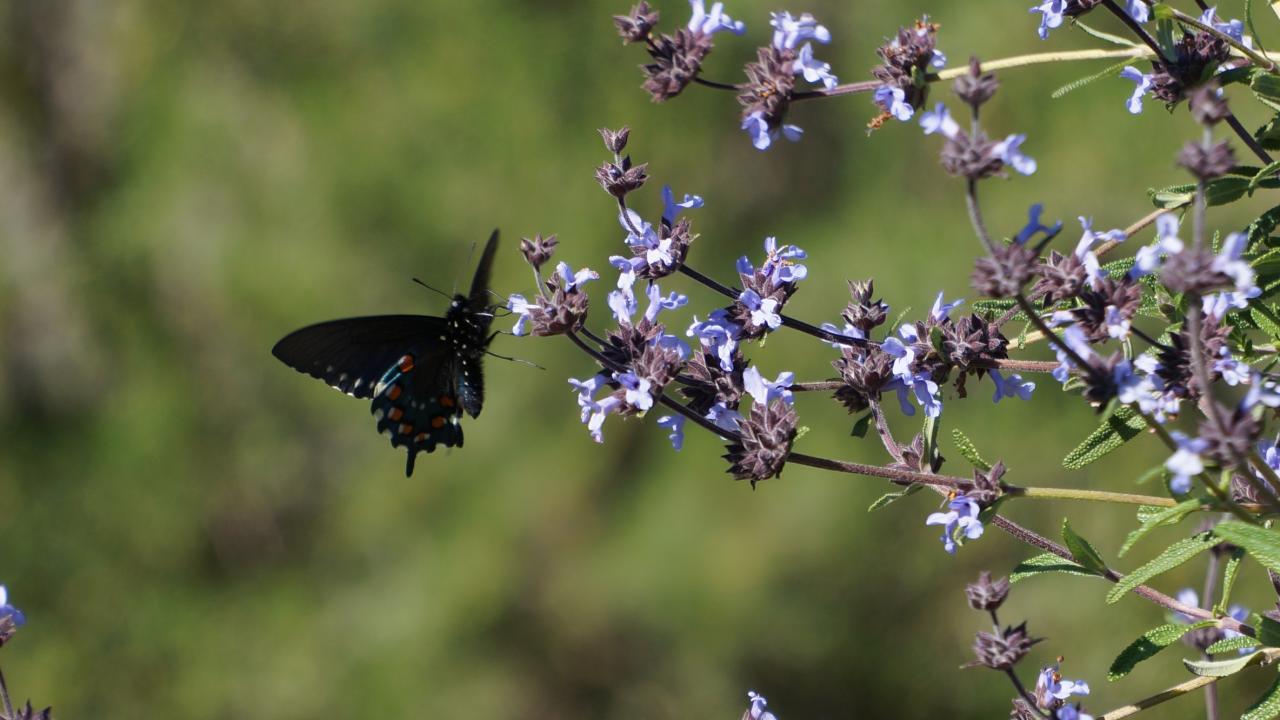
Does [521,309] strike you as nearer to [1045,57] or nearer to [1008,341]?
[1008,341]

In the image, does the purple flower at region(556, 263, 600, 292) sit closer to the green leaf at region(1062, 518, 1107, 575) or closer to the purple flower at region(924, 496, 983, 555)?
the purple flower at region(924, 496, 983, 555)

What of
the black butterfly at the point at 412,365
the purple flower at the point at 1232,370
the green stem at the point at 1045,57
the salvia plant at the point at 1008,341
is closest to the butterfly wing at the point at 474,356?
the black butterfly at the point at 412,365

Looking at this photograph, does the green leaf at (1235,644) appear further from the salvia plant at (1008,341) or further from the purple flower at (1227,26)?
the purple flower at (1227,26)

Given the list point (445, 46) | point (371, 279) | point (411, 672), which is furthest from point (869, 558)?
point (445, 46)

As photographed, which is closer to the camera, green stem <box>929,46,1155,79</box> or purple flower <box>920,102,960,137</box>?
purple flower <box>920,102,960,137</box>

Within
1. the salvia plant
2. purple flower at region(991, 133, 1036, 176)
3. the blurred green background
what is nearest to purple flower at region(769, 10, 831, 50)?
the salvia plant

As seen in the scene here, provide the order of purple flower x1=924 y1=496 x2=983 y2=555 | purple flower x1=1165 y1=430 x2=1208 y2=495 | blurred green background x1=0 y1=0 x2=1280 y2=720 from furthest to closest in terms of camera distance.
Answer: blurred green background x1=0 y1=0 x2=1280 y2=720
purple flower x1=924 y1=496 x2=983 y2=555
purple flower x1=1165 y1=430 x2=1208 y2=495

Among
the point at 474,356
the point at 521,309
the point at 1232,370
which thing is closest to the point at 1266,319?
the point at 1232,370
